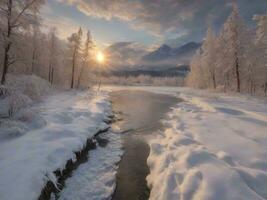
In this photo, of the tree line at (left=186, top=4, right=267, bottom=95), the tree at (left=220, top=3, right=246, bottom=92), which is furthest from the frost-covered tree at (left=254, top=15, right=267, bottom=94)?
the tree at (left=220, top=3, right=246, bottom=92)

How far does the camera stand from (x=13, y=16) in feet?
48.1

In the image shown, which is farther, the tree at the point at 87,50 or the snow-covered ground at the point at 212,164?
the tree at the point at 87,50

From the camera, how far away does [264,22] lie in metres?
26.5

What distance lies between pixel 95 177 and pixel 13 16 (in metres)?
13.8

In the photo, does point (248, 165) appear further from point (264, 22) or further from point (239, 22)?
point (239, 22)

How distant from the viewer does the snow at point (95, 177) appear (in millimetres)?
6584

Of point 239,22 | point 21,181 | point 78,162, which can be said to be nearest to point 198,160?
point 78,162

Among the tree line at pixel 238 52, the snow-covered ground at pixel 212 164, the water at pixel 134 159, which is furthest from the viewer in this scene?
the tree line at pixel 238 52

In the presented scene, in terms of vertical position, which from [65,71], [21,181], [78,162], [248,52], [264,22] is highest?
[264,22]

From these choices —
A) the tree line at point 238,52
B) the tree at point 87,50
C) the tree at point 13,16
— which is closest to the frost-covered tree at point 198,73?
the tree line at point 238,52

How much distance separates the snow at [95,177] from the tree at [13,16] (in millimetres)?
10545

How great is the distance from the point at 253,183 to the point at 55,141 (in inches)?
305

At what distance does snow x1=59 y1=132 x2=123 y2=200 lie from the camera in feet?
21.6

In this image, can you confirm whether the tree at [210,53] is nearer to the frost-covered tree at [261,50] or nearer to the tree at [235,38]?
the frost-covered tree at [261,50]
